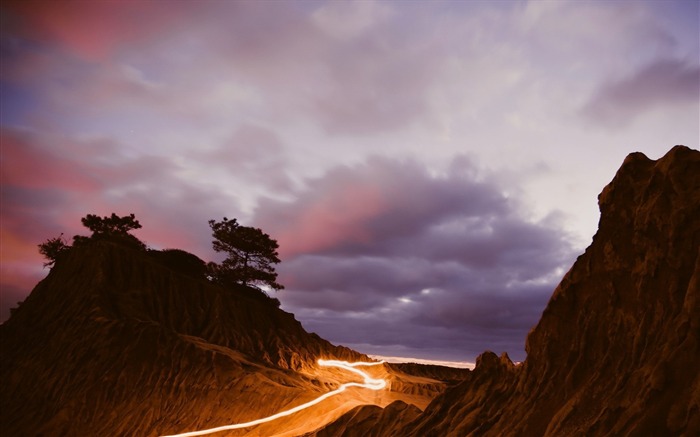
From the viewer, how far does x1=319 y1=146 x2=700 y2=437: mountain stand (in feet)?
21.4

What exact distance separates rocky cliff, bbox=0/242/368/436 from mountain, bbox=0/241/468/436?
7cm

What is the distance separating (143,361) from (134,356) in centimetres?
76

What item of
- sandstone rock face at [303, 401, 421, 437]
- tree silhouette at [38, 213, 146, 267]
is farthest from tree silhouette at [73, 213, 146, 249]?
sandstone rock face at [303, 401, 421, 437]

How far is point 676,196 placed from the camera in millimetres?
7805

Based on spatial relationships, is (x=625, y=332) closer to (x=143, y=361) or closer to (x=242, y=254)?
(x=143, y=361)

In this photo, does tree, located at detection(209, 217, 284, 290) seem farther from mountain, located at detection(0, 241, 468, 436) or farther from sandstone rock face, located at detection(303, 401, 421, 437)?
sandstone rock face, located at detection(303, 401, 421, 437)

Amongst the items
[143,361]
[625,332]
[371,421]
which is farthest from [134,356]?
[625,332]

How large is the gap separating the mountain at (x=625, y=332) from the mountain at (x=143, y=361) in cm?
1153

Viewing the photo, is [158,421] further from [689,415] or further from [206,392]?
[689,415]

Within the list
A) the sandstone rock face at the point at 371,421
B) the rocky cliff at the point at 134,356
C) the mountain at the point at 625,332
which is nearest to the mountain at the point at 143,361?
the rocky cliff at the point at 134,356

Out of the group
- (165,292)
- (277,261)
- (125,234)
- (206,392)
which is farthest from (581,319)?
(125,234)

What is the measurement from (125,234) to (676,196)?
50.2m

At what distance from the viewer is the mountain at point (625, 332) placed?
6.53 metres

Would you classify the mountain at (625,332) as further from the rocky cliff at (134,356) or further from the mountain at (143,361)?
the rocky cliff at (134,356)
